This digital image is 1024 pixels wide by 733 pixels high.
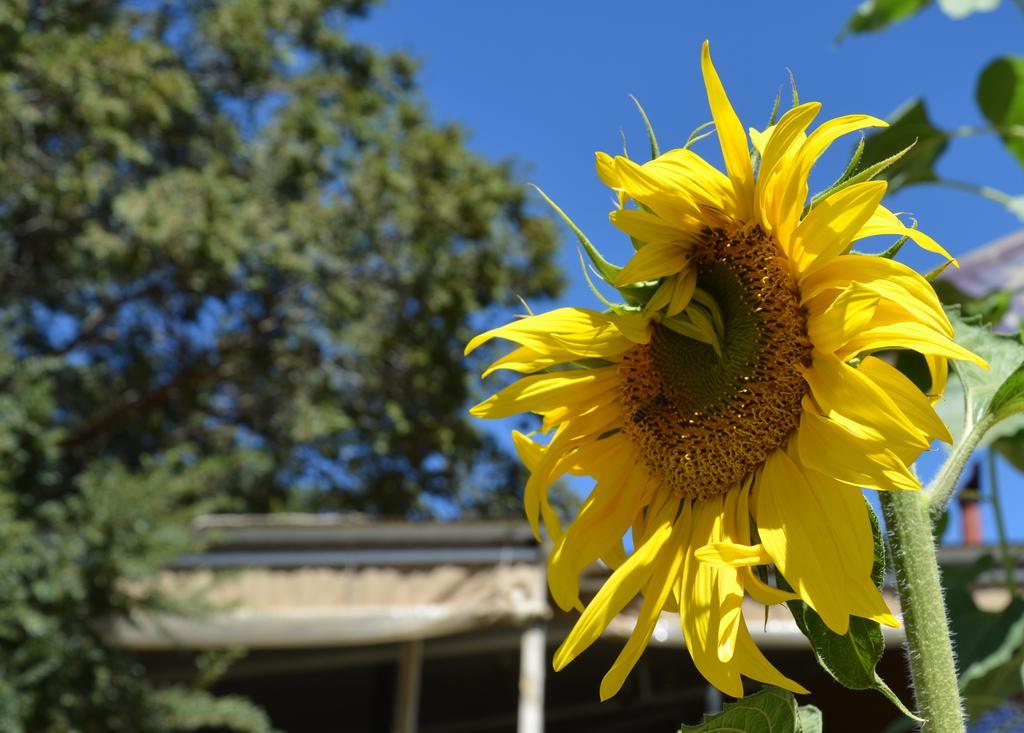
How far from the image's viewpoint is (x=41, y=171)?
23.6 feet

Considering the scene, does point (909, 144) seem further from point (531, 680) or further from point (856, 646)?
point (531, 680)

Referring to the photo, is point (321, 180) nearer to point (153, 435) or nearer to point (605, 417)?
point (153, 435)

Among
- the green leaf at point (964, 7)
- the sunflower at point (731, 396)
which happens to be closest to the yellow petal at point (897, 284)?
the sunflower at point (731, 396)

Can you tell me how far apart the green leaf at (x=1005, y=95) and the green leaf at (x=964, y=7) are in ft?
0.52

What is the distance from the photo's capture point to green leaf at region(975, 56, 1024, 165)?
1.58 m

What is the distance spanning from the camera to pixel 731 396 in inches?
22.6

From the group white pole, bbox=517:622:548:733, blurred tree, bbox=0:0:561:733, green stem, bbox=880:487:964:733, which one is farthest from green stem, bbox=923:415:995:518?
blurred tree, bbox=0:0:561:733

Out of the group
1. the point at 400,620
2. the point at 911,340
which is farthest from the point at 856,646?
the point at 400,620

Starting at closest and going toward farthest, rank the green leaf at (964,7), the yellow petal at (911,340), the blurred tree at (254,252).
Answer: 1. the yellow petal at (911,340)
2. the green leaf at (964,7)
3. the blurred tree at (254,252)

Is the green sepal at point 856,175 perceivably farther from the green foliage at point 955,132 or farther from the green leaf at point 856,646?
the green foliage at point 955,132

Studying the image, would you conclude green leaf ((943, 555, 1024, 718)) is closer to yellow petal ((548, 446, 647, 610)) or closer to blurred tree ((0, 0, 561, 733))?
yellow petal ((548, 446, 647, 610))

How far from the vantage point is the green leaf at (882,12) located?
1961mm

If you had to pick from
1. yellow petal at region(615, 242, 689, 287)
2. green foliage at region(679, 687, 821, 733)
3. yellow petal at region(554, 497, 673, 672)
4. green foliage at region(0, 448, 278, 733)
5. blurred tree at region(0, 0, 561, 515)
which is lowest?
green foliage at region(679, 687, 821, 733)

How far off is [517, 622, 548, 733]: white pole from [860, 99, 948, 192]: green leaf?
8.00 ft
